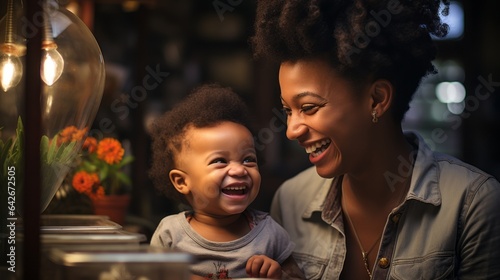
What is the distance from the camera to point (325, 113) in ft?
5.15

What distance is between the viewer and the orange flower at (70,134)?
1.61 meters

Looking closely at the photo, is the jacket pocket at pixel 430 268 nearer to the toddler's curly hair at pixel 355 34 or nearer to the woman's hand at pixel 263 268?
the woman's hand at pixel 263 268

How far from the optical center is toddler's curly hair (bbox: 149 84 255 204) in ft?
5.30

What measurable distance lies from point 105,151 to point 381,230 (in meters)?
0.89

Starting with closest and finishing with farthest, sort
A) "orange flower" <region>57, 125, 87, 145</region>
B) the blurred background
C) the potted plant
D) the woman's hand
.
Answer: the woman's hand, "orange flower" <region>57, 125, 87, 145</region>, the potted plant, the blurred background

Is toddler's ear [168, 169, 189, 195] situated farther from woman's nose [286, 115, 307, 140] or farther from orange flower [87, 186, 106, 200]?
orange flower [87, 186, 106, 200]

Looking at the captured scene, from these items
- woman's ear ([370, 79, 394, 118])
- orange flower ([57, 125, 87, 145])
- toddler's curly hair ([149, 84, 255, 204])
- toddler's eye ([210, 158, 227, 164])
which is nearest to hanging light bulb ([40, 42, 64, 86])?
orange flower ([57, 125, 87, 145])

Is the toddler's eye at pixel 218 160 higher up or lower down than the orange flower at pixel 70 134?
lower down

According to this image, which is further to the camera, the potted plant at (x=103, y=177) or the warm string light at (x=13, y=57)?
the potted plant at (x=103, y=177)

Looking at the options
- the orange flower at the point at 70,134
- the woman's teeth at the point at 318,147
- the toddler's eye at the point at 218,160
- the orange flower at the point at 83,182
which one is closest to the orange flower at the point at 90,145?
the orange flower at the point at 83,182

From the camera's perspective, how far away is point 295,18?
1.54 m

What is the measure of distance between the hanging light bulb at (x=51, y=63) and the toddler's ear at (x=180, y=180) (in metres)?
0.34

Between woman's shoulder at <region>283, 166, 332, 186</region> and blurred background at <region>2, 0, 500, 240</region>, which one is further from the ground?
blurred background at <region>2, 0, 500, 240</region>

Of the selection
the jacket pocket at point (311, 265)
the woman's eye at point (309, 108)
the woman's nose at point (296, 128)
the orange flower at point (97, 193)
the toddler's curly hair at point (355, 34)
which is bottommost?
the jacket pocket at point (311, 265)
